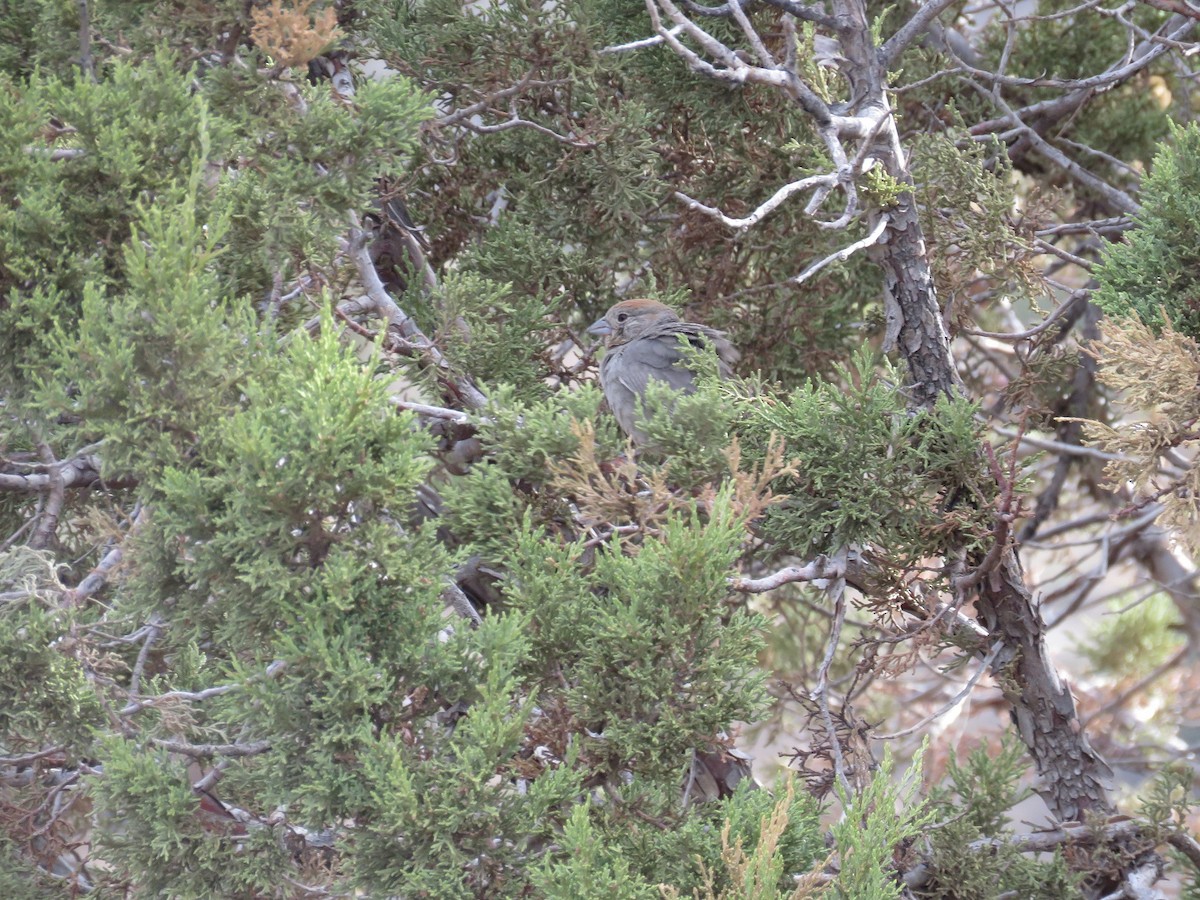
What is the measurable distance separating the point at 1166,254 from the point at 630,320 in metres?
1.95

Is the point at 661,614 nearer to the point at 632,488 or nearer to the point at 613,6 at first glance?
the point at 632,488

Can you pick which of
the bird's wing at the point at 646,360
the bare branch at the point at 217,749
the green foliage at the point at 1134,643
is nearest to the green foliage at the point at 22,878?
the bare branch at the point at 217,749

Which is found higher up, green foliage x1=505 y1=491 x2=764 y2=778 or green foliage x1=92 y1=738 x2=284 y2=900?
green foliage x1=505 y1=491 x2=764 y2=778

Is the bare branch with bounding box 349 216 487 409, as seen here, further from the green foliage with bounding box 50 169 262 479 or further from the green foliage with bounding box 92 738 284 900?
the green foliage with bounding box 92 738 284 900

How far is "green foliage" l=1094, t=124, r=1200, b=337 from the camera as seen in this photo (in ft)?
11.2

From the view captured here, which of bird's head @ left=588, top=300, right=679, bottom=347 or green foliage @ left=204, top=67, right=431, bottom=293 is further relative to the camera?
bird's head @ left=588, top=300, right=679, bottom=347

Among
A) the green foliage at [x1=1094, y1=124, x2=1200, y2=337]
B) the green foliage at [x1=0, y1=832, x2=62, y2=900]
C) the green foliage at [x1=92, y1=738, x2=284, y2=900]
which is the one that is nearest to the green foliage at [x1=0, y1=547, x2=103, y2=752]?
the green foliage at [x1=92, y1=738, x2=284, y2=900]

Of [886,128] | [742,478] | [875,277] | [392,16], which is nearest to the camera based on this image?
[742,478]

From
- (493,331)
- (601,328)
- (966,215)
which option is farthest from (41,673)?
(966,215)

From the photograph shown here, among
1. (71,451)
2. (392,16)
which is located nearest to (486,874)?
(71,451)

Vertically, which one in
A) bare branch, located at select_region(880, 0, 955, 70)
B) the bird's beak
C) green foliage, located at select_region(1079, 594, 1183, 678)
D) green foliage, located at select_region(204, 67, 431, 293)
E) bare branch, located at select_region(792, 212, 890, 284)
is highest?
bare branch, located at select_region(880, 0, 955, 70)

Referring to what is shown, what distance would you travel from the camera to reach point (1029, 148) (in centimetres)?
575

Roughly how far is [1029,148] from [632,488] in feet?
12.0

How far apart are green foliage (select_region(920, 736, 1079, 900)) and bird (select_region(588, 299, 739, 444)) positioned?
163cm
